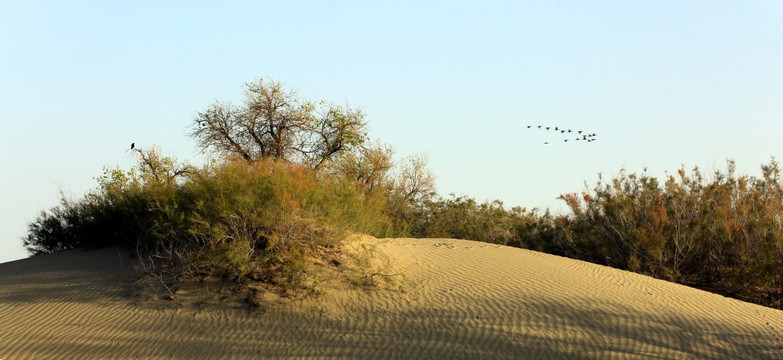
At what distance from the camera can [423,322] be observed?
37.2ft

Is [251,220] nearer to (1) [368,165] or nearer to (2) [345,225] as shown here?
(2) [345,225]

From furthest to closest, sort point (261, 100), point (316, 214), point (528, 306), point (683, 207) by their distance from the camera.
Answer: point (261, 100) → point (683, 207) → point (316, 214) → point (528, 306)

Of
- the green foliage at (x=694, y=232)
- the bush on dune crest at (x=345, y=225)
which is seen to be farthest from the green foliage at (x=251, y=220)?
the green foliage at (x=694, y=232)

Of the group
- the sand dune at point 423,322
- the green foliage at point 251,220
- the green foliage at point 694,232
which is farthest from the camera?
the green foliage at point 694,232

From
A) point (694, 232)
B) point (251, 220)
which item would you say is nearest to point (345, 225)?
point (251, 220)

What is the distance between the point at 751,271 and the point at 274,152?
18501 millimetres

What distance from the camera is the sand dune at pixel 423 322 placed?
10375 mm

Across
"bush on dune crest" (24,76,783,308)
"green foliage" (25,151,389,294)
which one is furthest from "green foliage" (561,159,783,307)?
"green foliage" (25,151,389,294)

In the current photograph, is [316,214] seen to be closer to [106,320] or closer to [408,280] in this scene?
[408,280]

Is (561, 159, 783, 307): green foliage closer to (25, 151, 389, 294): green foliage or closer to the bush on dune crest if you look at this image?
the bush on dune crest

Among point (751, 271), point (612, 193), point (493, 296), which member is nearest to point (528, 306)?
point (493, 296)

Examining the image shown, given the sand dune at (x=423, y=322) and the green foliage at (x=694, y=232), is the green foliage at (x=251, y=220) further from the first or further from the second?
the green foliage at (x=694, y=232)

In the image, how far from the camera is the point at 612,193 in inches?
792

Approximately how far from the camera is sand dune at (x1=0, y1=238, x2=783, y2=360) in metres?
10.4
